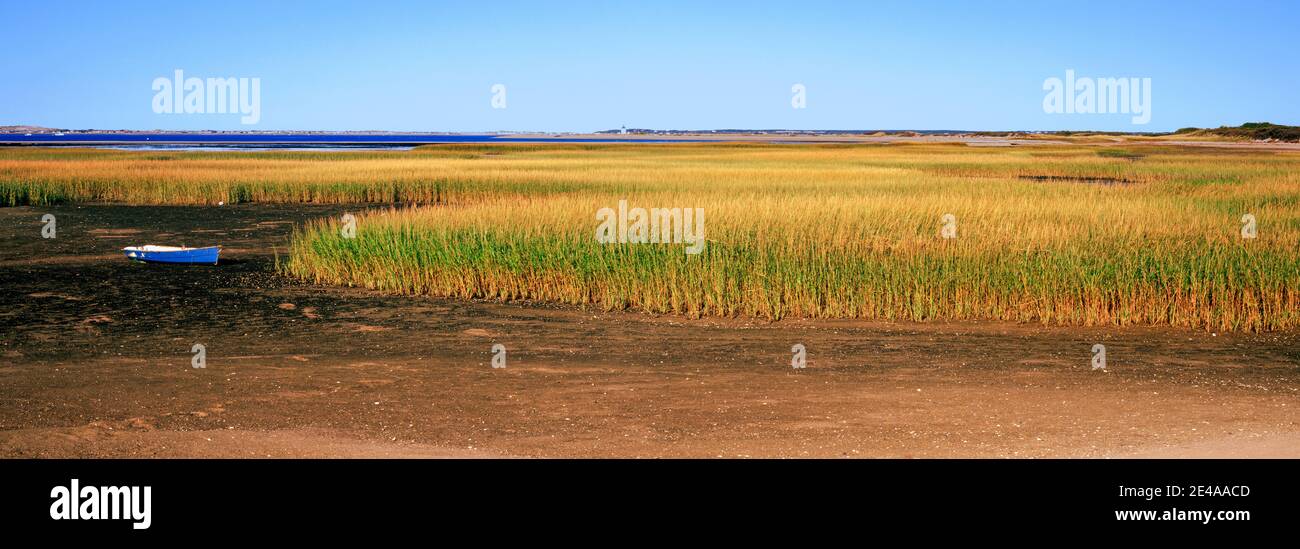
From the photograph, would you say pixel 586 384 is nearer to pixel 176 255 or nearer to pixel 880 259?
pixel 880 259

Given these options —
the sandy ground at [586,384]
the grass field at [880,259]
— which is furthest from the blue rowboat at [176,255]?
the sandy ground at [586,384]

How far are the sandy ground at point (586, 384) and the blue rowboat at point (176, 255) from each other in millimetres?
2578

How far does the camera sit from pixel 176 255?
17031 mm

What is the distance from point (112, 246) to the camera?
65.8 feet

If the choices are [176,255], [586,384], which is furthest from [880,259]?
[176,255]

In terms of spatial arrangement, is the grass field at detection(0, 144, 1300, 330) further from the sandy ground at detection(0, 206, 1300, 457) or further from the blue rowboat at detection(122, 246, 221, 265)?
the blue rowboat at detection(122, 246, 221, 265)

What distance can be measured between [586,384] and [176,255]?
35.8ft

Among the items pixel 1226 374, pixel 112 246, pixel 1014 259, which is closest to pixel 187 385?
pixel 1226 374

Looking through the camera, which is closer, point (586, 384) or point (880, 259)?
point (586, 384)

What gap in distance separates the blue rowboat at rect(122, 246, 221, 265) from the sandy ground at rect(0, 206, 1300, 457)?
258 centimetres

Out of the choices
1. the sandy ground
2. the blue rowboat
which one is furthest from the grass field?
the blue rowboat

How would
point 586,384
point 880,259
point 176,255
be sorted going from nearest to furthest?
point 586,384 < point 880,259 < point 176,255

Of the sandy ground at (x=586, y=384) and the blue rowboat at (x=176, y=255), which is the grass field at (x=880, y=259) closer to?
the sandy ground at (x=586, y=384)
